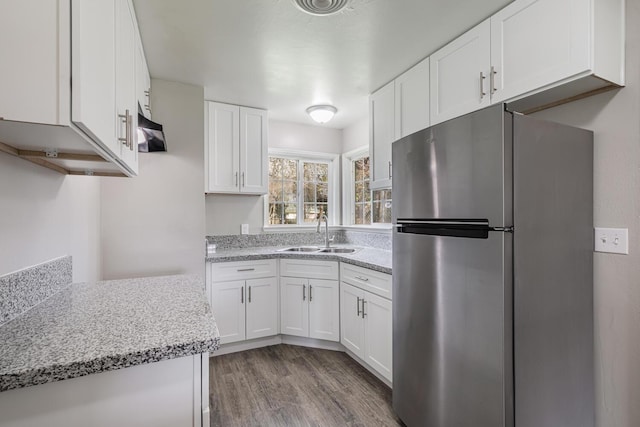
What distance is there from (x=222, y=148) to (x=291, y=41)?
1348mm

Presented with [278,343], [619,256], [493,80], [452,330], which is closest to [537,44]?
[493,80]

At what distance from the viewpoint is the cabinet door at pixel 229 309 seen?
8.84 feet

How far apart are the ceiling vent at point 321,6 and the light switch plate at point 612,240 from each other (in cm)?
163

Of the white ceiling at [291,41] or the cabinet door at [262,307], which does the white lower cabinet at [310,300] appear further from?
the white ceiling at [291,41]

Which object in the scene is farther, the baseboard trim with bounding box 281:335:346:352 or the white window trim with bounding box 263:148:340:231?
the white window trim with bounding box 263:148:340:231

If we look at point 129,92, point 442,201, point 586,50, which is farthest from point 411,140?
point 129,92

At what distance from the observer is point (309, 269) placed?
9.34 feet

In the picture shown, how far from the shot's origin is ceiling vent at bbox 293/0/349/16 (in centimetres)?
157

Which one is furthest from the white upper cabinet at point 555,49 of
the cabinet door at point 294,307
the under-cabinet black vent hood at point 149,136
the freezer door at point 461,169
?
the cabinet door at point 294,307

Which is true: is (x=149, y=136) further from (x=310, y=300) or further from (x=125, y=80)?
(x=310, y=300)

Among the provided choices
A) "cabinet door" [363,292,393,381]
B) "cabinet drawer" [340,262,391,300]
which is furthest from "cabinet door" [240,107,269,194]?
"cabinet door" [363,292,393,381]

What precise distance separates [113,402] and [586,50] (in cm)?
203

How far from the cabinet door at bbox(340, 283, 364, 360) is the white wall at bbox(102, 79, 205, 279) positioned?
47.9 inches

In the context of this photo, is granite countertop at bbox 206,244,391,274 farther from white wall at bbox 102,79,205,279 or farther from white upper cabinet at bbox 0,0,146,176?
white upper cabinet at bbox 0,0,146,176
